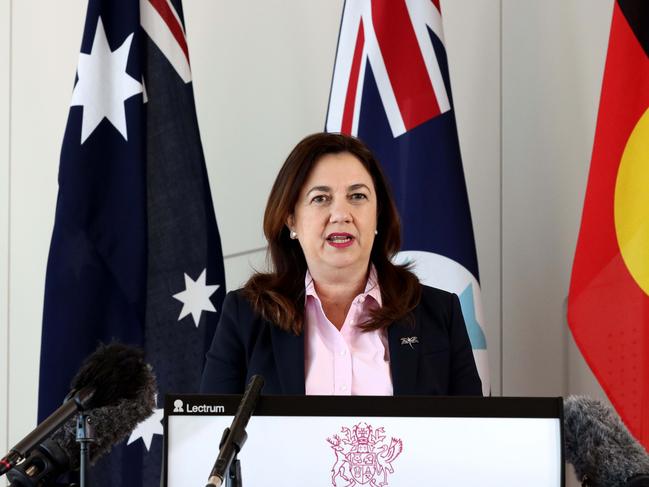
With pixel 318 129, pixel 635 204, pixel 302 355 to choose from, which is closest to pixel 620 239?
pixel 635 204

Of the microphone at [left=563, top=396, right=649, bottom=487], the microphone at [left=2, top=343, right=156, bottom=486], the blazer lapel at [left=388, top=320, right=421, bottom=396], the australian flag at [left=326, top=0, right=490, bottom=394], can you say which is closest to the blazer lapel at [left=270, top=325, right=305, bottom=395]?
the blazer lapel at [left=388, top=320, right=421, bottom=396]

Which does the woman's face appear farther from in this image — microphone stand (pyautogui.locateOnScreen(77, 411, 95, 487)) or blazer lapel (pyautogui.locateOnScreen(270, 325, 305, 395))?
microphone stand (pyautogui.locateOnScreen(77, 411, 95, 487))

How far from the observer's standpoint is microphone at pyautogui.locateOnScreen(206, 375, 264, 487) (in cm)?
106

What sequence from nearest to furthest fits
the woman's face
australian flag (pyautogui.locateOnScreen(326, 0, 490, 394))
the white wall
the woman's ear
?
the woman's face
the woman's ear
australian flag (pyautogui.locateOnScreen(326, 0, 490, 394))
the white wall

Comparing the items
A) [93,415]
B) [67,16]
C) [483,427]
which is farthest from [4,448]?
[483,427]

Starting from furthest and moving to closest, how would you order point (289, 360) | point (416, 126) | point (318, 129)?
point (318, 129) → point (416, 126) → point (289, 360)

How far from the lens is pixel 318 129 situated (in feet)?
11.9

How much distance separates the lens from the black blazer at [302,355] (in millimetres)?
2064

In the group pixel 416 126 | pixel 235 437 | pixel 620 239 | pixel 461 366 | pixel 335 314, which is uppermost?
pixel 416 126

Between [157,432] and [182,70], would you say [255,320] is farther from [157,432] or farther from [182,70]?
[182,70]

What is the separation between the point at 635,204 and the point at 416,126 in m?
0.73

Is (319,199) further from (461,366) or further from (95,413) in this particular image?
(95,413)

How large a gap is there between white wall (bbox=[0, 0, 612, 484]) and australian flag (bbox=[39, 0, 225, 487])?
607 millimetres

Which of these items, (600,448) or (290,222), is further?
(290,222)
